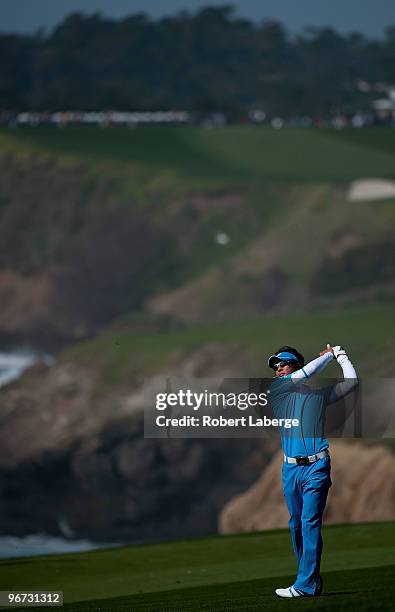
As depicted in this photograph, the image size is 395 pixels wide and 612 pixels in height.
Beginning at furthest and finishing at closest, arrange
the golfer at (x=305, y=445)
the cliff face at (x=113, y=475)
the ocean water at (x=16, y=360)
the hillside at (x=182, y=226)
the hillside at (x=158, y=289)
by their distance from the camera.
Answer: the hillside at (x=182, y=226), the ocean water at (x=16, y=360), the hillside at (x=158, y=289), the cliff face at (x=113, y=475), the golfer at (x=305, y=445)

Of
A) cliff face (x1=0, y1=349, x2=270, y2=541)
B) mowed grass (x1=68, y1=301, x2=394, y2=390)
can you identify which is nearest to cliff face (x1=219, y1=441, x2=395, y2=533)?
cliff face (x1=0, y1=349, x2=270, y2=541)

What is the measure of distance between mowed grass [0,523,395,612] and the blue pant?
1.15 ft

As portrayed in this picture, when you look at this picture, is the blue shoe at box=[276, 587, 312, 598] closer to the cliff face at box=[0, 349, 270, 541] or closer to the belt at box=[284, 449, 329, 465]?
the belt at box=[284, 449, 329, 465]

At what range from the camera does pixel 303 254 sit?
138m

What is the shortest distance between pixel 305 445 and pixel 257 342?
278 ft

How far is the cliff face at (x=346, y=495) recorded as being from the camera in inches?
2152

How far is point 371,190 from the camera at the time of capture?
5738 inches

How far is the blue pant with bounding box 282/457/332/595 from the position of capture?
1986 cm

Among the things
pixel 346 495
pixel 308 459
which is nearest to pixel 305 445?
pixel 308 459

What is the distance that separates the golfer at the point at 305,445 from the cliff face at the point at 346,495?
3294 cm

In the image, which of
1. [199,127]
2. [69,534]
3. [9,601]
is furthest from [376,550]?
[199,127]

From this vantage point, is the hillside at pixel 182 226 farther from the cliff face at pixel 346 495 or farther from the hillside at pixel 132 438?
the cliff face at pixel 346 495

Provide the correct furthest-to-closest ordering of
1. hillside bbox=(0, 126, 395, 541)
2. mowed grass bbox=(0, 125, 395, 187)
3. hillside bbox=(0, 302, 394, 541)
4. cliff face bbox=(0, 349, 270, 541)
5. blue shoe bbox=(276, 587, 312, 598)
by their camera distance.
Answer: mowed grass bbox=(0, 125, 395, 187) < hillside bbox=(0, 126, 395, 541) < hillside bbox=(0, 302, 394, 541) < cliff face bbox=(0, 349, 270, 541) < blue shoe bbox=(276, 587, 312, 598)

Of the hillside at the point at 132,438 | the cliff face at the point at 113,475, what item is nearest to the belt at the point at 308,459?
the cliff face at the point at 113,475
